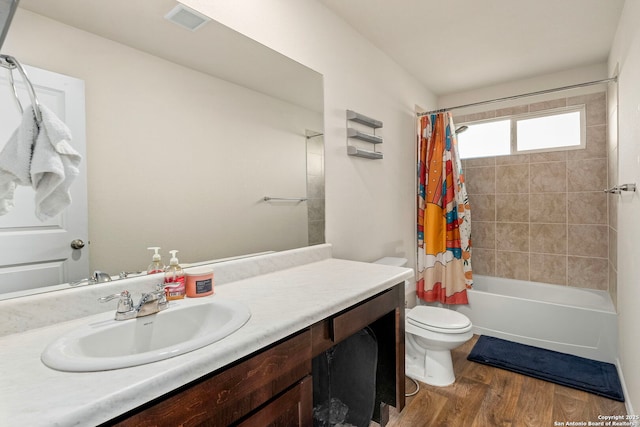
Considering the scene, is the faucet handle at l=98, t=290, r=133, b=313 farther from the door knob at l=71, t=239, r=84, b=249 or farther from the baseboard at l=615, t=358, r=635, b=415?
the baseboard at l=615, t=358, r=635, b=415

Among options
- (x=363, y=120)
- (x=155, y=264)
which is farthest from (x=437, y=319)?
(x=155, y=264)

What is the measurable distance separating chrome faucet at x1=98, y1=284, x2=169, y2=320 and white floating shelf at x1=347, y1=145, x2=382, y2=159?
144 cm

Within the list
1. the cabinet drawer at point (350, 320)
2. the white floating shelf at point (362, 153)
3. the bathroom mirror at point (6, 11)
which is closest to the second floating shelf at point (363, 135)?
the white floating shelf at point (362, 153)

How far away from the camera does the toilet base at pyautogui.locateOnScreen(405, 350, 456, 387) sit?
6.76ft

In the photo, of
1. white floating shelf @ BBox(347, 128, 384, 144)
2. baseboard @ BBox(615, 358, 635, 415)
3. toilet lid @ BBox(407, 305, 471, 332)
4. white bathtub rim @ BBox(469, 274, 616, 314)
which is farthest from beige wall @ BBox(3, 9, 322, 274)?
white bathtub rim @ BBox(469, 274, 616, 314)

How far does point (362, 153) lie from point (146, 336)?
1.63 m

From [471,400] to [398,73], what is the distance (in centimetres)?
248

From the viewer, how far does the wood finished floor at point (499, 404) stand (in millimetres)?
1712

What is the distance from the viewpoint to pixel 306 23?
70.1 inches

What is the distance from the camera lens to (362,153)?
7.00ft

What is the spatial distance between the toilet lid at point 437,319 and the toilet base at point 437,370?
0.67ft

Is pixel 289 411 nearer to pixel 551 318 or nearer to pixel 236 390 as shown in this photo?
pixel 236 390

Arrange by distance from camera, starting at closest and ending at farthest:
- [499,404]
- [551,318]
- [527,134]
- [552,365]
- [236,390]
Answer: [236,390] < [499,404] < [552,365] < [551,318] < [527,134]

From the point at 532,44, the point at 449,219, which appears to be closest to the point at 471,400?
the point at 449,219
